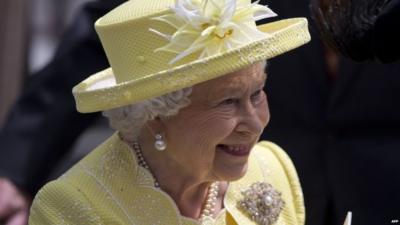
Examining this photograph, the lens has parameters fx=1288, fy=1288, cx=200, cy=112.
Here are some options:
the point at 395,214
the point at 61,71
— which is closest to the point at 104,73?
the point at 395,214

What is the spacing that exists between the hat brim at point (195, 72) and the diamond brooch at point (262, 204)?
0.54 meters

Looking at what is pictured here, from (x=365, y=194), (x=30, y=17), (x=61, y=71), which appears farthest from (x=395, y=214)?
(x=30, y=17)

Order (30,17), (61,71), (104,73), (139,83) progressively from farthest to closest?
(30,17) < (61,71) < (104,73) < (139,83)

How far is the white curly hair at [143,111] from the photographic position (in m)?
3.63

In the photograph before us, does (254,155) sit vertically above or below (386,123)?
above

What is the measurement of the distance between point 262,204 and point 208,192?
169mm

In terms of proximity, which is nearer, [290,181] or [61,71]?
[290,181]

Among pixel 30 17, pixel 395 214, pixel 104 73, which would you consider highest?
pixel 104 73

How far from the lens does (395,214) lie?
413 cm

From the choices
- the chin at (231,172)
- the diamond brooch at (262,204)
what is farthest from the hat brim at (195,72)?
the diamond brooch at (262,204)

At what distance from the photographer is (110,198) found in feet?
12.3

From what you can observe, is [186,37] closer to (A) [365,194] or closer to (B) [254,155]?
(B) [254,155]

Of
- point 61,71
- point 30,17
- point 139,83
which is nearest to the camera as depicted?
point 139,83

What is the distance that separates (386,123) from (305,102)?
1.20 feet
